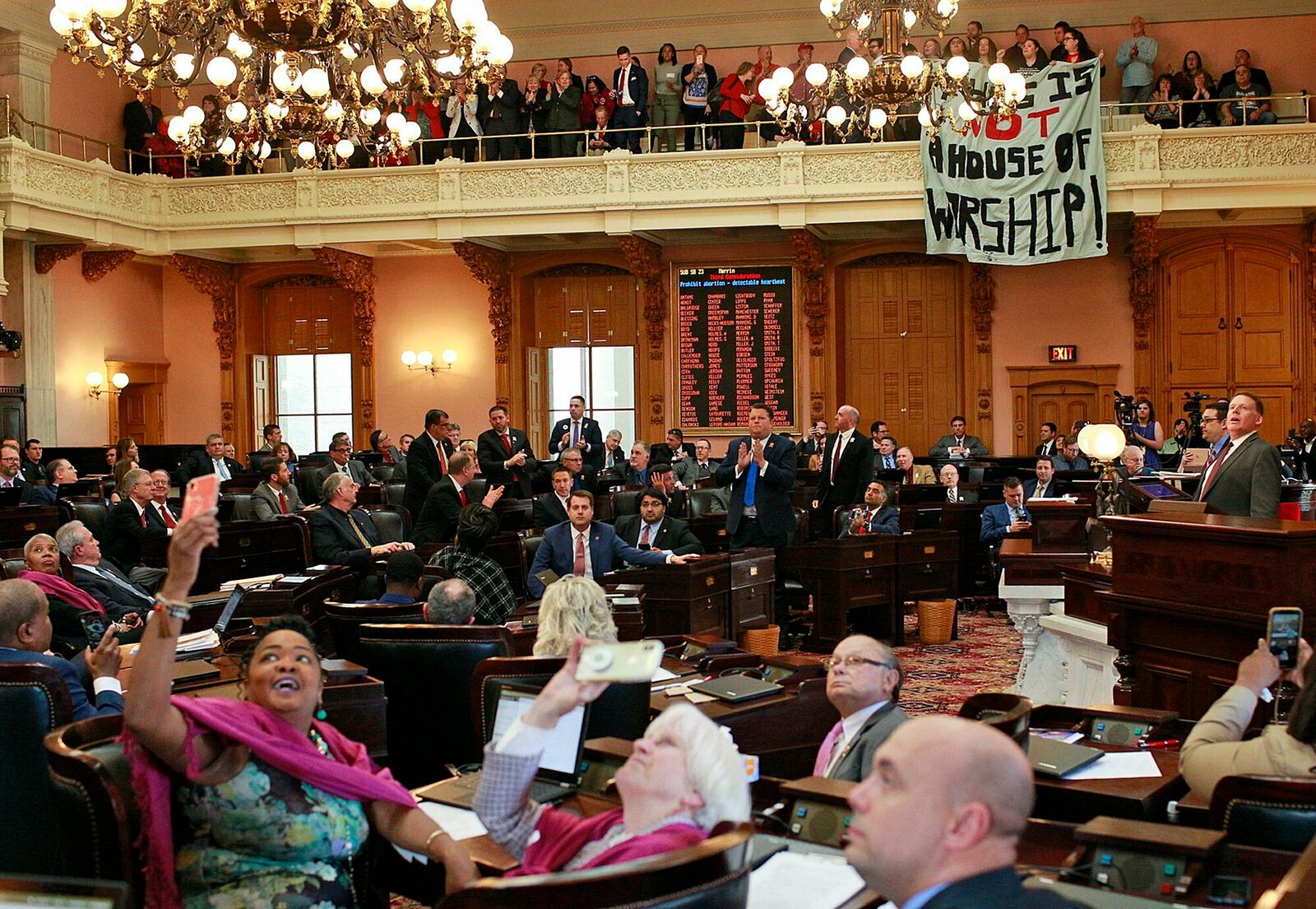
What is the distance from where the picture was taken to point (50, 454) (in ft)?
50.4

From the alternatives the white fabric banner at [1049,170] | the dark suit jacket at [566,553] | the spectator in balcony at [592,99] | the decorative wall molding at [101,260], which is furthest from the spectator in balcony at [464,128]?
the dark suit jacket at [566,553]

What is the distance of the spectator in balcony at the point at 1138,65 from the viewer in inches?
592

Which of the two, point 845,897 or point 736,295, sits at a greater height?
point 736,295

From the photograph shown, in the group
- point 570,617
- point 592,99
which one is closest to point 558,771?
point 570,617

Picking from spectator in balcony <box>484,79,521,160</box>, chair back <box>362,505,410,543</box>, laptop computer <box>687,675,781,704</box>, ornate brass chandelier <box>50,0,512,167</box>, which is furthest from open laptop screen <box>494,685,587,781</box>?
spectator in balcony <box>484,79,521,160</box>

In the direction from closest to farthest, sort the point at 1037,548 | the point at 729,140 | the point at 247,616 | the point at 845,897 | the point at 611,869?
the point at 611,869
the point at 845,897
the point at 247,616
the point at 1037,548
the point at 729,140

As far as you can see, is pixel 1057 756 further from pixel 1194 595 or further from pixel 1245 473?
pixel 1245 473

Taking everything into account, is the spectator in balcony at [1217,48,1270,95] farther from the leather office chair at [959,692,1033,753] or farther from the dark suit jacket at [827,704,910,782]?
the dark suit jacket at [827,704,910,782]

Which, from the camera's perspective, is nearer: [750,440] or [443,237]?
[750,440]

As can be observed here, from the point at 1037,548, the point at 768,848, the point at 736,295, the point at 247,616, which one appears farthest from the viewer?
the point at 736,295

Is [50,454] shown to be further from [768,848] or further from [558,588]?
[768,848]

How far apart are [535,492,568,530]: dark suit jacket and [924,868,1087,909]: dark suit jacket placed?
23.2 ft

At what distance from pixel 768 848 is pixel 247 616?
385cm

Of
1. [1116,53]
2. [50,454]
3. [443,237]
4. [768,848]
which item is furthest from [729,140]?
[768,848]
